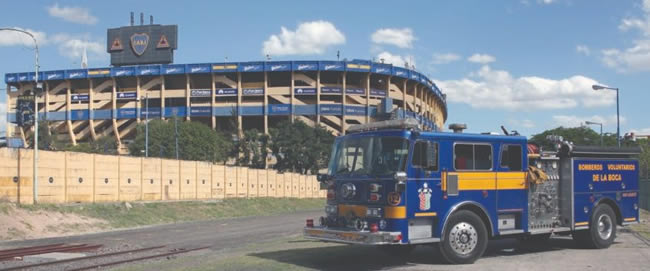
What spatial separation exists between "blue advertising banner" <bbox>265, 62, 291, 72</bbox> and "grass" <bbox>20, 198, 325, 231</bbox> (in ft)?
185

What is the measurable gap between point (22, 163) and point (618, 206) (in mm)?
→ 24258

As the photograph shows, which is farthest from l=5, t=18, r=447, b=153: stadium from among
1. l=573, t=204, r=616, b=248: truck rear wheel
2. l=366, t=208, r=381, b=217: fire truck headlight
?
l=366, t=208, r=381, b=217: fire truck headlight

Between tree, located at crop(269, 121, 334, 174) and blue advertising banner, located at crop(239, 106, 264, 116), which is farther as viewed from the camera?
blue advertising banner, located at crop(239, 106, 264, 116)

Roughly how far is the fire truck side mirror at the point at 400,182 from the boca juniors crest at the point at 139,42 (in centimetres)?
11441

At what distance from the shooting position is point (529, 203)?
1427 cm

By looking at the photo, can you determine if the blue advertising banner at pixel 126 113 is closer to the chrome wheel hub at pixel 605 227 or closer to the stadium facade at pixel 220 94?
the stadium facade at pixel 220 94

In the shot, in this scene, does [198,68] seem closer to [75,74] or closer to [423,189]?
[75,74]

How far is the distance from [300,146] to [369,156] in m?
79.6

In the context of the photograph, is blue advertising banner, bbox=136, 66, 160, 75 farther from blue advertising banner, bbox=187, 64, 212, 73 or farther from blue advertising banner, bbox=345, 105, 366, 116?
blue advertising banner, bbox=345, 105, 366, 116

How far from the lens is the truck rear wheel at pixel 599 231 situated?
615 inches

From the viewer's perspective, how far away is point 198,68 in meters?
109

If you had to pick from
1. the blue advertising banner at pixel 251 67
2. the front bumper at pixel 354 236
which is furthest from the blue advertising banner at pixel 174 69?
the front bumper at pixel 354 236

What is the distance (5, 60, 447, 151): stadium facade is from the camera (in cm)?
10838

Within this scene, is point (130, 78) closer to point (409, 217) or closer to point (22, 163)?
point (22, 163)
